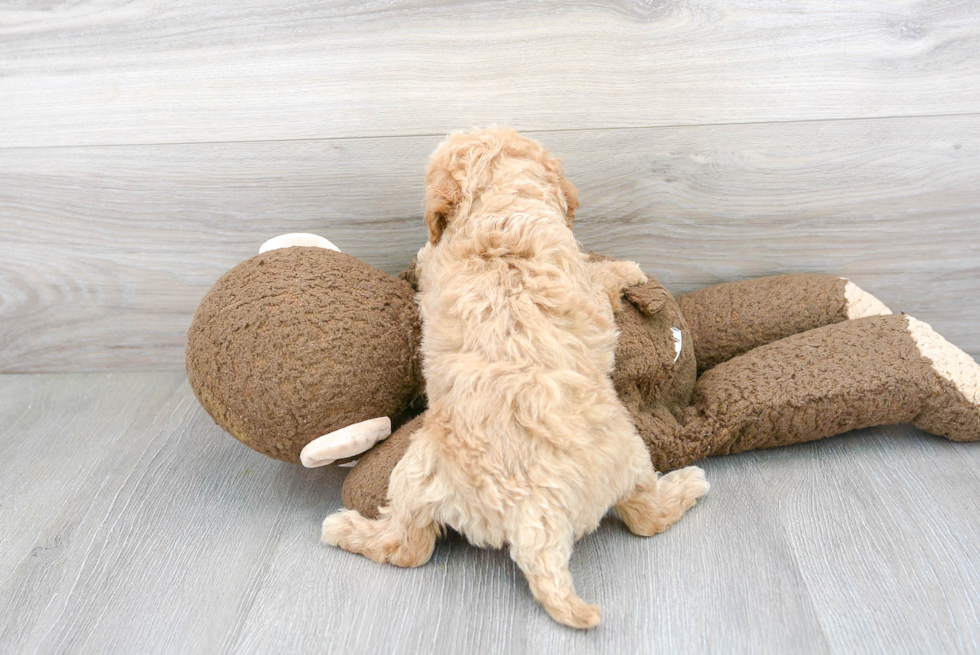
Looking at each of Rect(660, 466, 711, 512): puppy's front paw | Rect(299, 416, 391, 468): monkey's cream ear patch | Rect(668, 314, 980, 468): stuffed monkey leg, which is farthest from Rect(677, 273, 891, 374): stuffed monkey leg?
Rect(299, 416, 391, 468): monkey's cream ear patch

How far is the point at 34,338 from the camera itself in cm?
194

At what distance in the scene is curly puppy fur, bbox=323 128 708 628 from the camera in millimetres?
1082

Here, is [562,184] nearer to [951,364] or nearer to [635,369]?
[635,369]

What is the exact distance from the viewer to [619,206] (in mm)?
1664

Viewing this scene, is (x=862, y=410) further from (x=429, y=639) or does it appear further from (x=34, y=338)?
(x=34, y=338)

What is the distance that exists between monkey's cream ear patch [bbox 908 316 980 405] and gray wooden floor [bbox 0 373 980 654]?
151 millimetres

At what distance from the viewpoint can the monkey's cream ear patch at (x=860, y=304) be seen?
160cm

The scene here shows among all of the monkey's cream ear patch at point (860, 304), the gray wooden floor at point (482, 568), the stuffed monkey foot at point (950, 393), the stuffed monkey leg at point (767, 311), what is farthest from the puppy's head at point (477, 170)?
the stuffed monkey foot at point (950, 393)

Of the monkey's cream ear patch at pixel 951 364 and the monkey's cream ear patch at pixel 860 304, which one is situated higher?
the monkey's cream ear patch at pixel 860 304

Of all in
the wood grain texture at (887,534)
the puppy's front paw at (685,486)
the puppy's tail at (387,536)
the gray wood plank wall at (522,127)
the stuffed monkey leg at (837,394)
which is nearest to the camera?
the wood grain texture at (887,534)

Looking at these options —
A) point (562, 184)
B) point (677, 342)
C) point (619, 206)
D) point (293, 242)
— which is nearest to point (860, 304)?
point (677, 342)

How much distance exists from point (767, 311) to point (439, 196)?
84 cm

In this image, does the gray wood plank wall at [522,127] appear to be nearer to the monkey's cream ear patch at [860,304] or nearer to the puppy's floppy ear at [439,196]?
the monkey's cream ear patch at [860,304]

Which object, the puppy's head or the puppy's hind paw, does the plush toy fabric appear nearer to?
the puppy's hind paw
